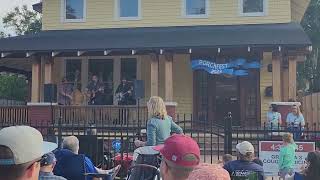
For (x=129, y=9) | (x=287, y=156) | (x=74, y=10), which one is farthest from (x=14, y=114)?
(x=287, y=156)

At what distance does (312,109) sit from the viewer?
20.8 metres

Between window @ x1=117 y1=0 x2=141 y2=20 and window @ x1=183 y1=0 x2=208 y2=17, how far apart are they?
1.96m

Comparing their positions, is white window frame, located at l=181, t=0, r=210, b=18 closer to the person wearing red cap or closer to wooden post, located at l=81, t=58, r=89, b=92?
wooden post, located at l=81, t=58, r=89, b=92

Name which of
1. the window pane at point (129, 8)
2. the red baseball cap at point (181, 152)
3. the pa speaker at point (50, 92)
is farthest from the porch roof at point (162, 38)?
the red baseball cap at point (181, 152)

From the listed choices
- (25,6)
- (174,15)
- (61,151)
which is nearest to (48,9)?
(174,15)

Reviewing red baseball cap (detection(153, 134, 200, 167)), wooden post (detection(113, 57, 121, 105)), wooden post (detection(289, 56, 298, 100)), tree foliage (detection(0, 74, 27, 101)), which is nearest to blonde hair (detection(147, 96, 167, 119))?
red baseball cap (detection(153, 134, 200, 167))

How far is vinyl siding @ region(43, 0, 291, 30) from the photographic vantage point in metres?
19.5

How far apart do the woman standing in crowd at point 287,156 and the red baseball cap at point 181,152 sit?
6826mm

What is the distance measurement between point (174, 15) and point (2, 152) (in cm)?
1819

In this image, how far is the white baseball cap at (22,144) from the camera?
2399 millimetres

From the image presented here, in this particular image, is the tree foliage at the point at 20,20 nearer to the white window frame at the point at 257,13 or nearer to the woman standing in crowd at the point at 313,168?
the white window frame at the point at 257,13

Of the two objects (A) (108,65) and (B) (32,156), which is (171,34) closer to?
(A) (108,65)

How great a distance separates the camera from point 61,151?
6484 mm

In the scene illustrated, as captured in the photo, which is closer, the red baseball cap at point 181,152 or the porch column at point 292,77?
the red baseball cap at point 181,152
